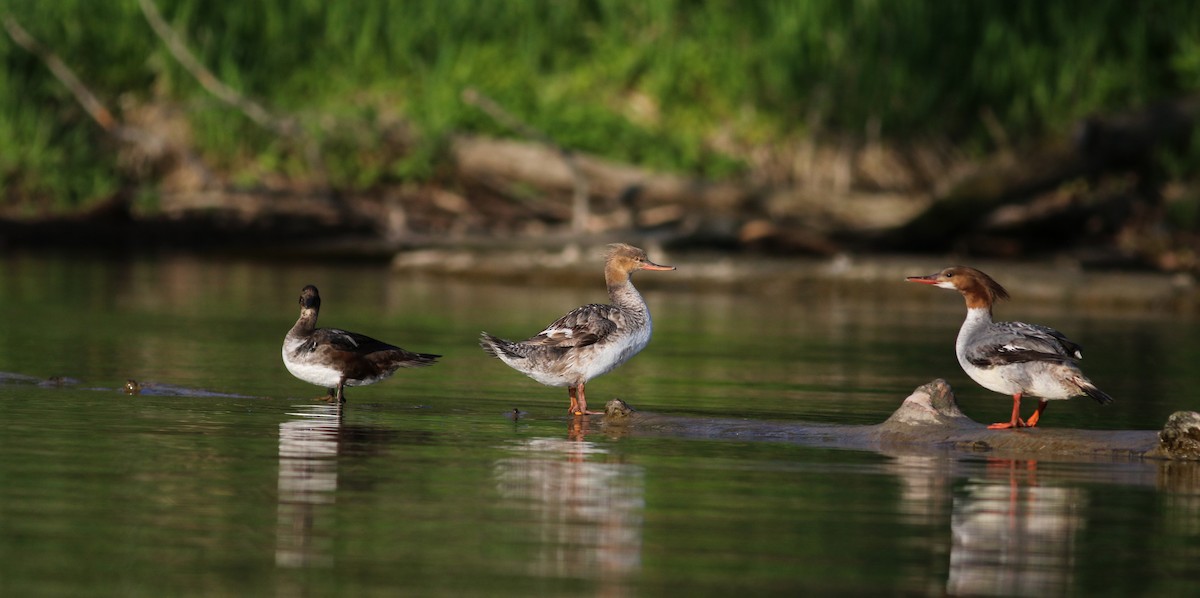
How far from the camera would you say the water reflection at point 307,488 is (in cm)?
661

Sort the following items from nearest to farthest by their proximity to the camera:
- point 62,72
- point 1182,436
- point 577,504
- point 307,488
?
1. point 577,504
2. point 307,488
3. point 1182,436
4. point 62,72

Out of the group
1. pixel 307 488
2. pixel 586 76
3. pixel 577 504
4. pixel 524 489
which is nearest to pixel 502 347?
pixel 524 489

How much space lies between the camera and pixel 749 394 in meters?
12.6

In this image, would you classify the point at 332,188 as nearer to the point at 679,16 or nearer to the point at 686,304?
the point at 679,16

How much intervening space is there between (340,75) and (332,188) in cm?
220

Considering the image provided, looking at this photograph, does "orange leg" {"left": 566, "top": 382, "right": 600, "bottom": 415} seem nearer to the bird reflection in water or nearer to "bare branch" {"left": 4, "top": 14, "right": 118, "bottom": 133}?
the bird reflection in water

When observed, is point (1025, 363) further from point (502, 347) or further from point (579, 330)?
point (502, 347)

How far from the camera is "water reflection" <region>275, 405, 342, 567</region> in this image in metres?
6.61

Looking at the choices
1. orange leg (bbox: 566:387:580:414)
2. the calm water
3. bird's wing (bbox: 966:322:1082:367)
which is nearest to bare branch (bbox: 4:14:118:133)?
the calm water

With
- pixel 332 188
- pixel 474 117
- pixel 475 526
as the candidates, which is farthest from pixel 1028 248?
pixel 475 526

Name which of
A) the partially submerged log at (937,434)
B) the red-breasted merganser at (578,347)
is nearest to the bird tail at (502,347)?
the red-breasted merganser at (578,347)

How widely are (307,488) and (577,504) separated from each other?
114 centimetres

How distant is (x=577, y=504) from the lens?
25.6 ft

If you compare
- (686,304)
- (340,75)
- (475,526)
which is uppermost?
(340,75)
